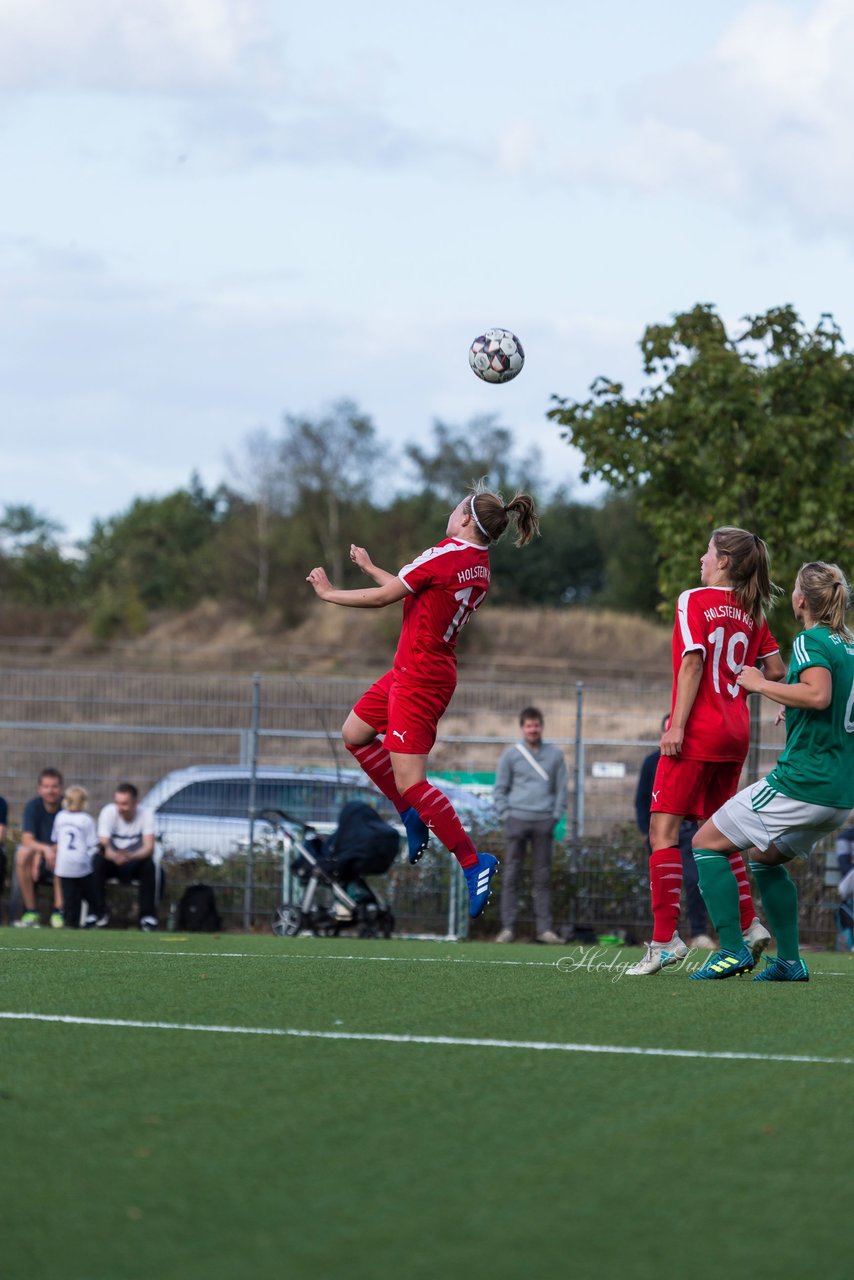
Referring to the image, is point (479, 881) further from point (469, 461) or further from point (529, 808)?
point (469, 461)

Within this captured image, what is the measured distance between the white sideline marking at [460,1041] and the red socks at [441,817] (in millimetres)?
3161

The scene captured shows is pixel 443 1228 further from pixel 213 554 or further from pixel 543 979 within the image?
pixel 213 554

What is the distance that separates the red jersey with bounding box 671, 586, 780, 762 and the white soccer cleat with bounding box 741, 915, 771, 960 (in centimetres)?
81

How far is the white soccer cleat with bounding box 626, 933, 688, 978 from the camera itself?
7.38 meters

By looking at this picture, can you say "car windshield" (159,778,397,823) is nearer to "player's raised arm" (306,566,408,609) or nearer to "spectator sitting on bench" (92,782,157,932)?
"spectator sitting on bench" (92,782,157,932)

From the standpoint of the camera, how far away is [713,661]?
7398mm

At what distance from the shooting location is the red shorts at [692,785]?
7445 mm

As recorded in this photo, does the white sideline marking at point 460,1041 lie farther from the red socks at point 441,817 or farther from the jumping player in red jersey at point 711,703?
the red socks at point 441,817

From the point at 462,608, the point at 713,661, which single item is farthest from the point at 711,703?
the point at 462,608

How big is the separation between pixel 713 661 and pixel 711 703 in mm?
194

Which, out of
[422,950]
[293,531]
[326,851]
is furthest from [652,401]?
[293,531]

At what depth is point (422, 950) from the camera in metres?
10.1

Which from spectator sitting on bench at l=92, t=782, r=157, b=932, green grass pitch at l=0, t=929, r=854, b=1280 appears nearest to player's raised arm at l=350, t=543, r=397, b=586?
green grass pitch at l=0, t=929, r=854, b=1280

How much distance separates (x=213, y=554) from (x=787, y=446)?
73.2 metres
